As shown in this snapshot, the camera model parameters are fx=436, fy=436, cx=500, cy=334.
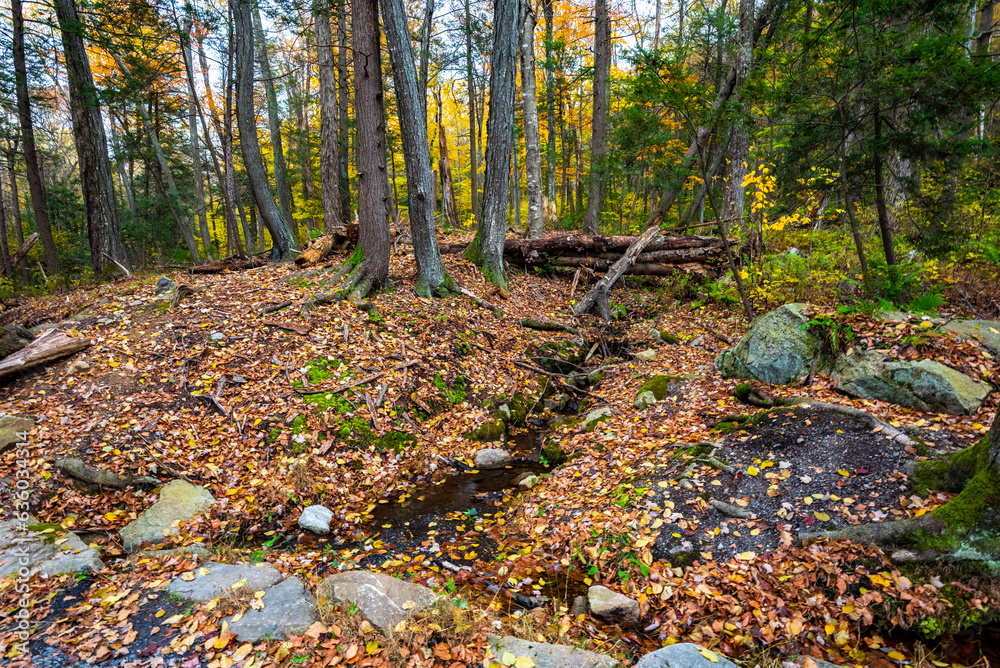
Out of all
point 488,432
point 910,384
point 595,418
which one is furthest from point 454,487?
point 910,384

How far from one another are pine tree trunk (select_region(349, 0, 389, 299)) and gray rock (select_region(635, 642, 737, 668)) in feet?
23.2

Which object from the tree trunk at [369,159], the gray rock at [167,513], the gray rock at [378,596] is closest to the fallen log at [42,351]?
the gray rock at [167,513]

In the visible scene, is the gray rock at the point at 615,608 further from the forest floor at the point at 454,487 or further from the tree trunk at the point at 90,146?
the tree trunk at the point at 90,146

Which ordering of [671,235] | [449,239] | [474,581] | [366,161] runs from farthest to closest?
[449,239], [671,235], [366,161], [474,581]

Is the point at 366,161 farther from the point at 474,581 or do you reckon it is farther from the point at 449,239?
the point at 474,581

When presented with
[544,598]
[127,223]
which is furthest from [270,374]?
[127,223]

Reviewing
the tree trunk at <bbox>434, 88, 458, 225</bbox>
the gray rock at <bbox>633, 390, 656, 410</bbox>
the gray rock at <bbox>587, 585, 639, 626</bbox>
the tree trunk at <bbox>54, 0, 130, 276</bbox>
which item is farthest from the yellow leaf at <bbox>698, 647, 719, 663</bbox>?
the tree trunk at <bbox>434, 88, 458, 225</bbox>

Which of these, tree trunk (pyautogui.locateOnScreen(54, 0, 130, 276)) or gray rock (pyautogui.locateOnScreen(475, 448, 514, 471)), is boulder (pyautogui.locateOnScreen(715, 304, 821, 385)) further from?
tree trunk (pyautogui.locateOnScreen(54, 0, 130, 276))

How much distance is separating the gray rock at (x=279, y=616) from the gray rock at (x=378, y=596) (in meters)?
0.10

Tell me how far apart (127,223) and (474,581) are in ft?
70.2

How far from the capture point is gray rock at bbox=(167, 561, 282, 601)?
319cm

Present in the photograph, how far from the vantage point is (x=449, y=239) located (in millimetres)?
12867

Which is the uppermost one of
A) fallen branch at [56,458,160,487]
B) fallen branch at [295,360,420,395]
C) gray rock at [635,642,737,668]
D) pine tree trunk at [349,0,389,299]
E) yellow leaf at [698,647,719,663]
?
pine tree trunk at [349,0,389,299]

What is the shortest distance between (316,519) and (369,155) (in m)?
6.49
